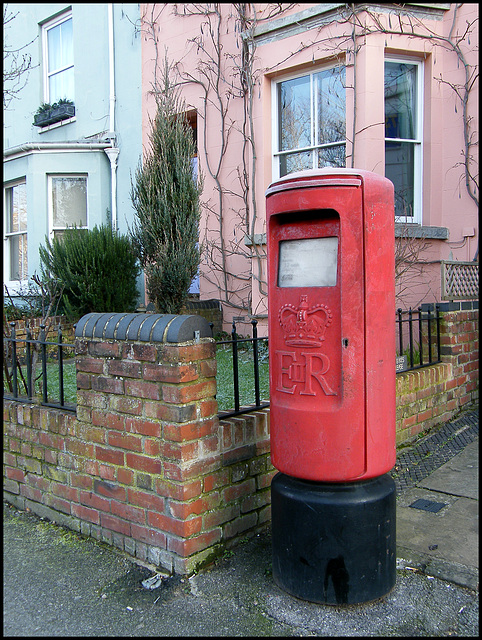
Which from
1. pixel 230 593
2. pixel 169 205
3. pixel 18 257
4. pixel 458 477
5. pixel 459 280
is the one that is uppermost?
pixel 169 205

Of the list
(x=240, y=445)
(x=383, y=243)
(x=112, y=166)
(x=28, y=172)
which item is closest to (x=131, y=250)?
(x=112, y=166)

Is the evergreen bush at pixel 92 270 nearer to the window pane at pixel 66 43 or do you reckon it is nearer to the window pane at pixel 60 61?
the window pane at pixel 60 61

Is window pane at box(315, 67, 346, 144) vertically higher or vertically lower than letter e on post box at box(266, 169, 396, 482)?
higher

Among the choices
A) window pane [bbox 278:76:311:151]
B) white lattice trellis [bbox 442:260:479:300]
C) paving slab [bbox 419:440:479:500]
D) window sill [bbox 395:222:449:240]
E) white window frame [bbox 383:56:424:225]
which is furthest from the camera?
window pane [bbox 278:76:311:151]

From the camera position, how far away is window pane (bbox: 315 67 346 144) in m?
7.48

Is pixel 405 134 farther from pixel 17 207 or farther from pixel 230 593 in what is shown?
pixel 17 207

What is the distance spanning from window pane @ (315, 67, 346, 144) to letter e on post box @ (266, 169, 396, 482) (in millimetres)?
5428

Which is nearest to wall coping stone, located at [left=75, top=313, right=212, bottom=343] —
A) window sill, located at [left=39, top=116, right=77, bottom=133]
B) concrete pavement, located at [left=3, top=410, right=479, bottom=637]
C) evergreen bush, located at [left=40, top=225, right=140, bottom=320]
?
concrete pavement, located at [left=3, top=410, right=479, bottom=637]

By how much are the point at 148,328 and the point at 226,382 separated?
259 centimetres

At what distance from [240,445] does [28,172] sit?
8942 mm

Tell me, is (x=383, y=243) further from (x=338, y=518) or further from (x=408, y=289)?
(x=408, y=289)

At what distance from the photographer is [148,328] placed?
9.68ft

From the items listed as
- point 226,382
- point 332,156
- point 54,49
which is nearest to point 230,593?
point 226,382

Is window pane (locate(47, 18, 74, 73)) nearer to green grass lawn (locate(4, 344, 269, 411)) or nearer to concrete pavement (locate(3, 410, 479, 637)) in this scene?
green grass lawn (locate(4, 344, 269, 411))
